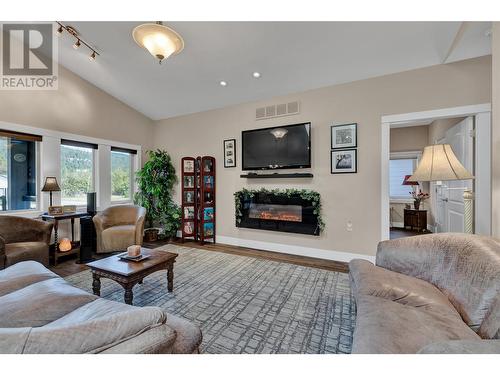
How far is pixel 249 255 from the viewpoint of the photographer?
149 inches

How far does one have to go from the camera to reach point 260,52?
2996 mm

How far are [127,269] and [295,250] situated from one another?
266 centimetres

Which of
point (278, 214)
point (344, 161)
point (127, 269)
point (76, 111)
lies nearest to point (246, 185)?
point (278, 214)

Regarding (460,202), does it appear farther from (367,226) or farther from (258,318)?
(258,318)

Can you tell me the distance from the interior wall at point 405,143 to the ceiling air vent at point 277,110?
11.6 ft

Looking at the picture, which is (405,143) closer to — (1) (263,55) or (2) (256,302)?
(1) (263,55)

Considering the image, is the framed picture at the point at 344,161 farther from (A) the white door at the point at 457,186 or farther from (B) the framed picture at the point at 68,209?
(B) the framed picture at the point at 68,209

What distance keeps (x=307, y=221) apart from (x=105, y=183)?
4.03m

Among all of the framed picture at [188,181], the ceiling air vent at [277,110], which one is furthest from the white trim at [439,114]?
the framed picture at [188,181]

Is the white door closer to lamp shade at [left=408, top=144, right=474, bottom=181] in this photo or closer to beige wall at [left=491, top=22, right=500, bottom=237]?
beige wall at [left=491, top=22, right=500, bottom=237]

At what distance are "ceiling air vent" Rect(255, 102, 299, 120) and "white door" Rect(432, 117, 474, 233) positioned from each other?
234cm

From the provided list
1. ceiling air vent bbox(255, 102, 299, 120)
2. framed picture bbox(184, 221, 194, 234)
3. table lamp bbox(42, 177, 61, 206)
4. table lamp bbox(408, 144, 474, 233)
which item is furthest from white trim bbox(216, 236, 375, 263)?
table lamp bbox(42, 177, 61, 206)

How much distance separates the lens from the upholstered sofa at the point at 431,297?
104 centimetres
